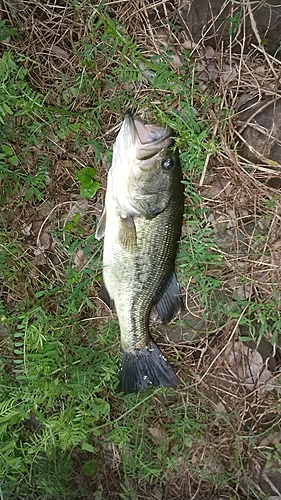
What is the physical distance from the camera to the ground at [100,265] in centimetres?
283

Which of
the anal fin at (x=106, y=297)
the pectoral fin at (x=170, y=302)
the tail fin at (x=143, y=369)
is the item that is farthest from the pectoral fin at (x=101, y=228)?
the tail fin at (x=143, y=369)

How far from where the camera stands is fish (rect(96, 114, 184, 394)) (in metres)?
2.43

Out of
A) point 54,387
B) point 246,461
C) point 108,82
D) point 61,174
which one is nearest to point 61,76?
point 108,82

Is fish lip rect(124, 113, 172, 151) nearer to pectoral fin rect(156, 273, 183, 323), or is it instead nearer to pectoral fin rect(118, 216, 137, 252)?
pectoral fin rect(118, 216, 137, 252)

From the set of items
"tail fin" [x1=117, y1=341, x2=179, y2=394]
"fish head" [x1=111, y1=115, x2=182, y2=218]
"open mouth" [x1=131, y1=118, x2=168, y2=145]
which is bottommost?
"tail fin" [x1=117, y1=341, x2=179, y2=394]

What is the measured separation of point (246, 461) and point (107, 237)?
190 cm

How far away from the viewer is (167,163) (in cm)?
244

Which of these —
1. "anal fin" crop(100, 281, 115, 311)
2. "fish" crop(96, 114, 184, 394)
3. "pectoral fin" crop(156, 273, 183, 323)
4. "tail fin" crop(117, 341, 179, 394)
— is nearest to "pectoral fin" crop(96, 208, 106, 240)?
"fish" crop(96, 114, 184, 394)

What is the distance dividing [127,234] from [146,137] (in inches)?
22.2

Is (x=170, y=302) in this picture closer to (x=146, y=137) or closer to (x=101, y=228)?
(x=101, y=228)

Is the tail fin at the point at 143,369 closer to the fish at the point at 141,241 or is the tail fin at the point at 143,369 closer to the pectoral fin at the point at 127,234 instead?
the fish at the point at 141,241

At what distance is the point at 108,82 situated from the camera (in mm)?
2941

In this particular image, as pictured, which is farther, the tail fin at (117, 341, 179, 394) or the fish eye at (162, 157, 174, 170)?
the tail fin at (117, 341, 179, 394)

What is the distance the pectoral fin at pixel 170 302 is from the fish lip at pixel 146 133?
87 centimetres
